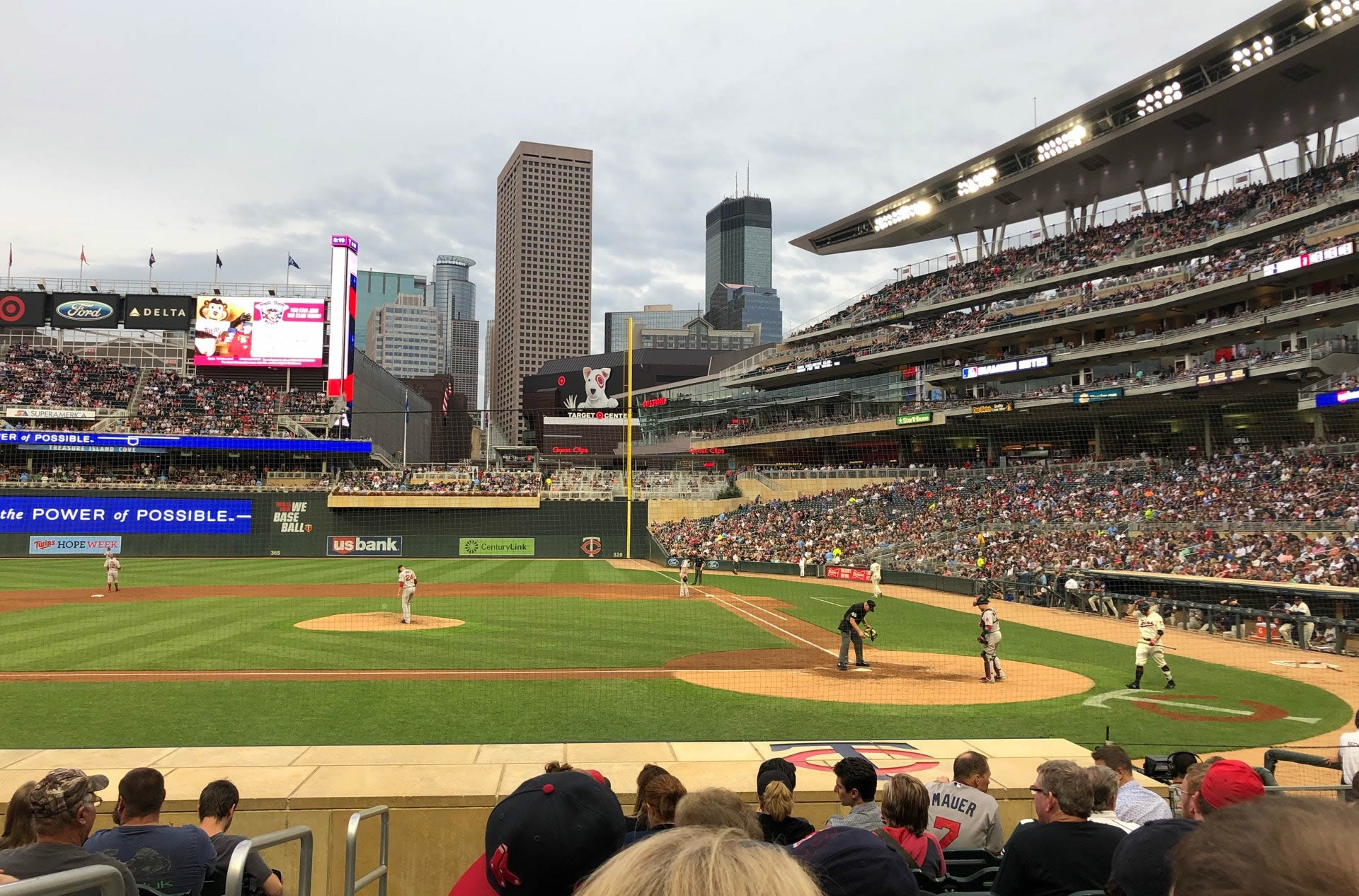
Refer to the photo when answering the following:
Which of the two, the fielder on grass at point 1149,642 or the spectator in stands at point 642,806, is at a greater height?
the spectator in stands at point 642,806

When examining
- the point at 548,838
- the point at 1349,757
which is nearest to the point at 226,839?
the point at 548,838

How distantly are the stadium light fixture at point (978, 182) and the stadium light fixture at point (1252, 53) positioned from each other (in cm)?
1527

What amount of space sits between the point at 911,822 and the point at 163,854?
12.4 ft

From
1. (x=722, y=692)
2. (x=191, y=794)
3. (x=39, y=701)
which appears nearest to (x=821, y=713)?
(x=722, y=692)

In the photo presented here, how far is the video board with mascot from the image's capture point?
58.1 metres

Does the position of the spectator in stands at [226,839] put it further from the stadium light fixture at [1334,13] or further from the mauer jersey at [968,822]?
the stadium light fixture at [1334,13]

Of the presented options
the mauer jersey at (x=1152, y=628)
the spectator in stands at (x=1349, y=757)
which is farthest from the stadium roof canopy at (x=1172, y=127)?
the spectator in stands at (x=1349, y=757)

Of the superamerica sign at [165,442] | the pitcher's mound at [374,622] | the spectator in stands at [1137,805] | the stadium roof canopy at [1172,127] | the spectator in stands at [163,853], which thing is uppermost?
the stadium roof canopy at [1172,127]

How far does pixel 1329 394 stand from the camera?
31.6 m

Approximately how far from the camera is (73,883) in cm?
208

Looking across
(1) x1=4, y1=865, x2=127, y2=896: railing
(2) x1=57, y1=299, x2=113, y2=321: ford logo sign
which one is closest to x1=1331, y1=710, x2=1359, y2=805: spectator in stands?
(1) x1=4, y1=865, x2=127, y2=896: railing

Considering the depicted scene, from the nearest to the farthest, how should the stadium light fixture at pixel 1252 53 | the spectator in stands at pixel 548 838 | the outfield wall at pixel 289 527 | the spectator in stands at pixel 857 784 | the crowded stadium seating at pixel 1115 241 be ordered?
1. the spectator in stands at pixel 548 838
2. the spectator in stands at pixel 857 784
3. the stadium light fixture at pixel 1252 53
4. the crowded stadium seating at pixel 1115 241
5. the outfield wall at pixel 289 527

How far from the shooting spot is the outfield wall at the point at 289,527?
1805 inches

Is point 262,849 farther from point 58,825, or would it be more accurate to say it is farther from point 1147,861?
point 1147,861
